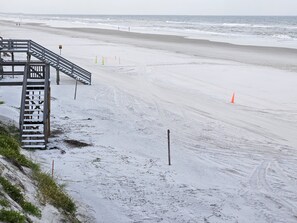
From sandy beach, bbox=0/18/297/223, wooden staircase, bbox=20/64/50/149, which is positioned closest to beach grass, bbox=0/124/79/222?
sandy beach, bbox=0/18/297/223

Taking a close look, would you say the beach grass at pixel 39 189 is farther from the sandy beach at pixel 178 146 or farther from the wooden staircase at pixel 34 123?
the wooden staircase at pixel 34 123

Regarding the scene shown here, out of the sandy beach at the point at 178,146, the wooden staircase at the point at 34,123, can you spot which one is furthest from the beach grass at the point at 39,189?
the wooden staircase at the point at 34,123

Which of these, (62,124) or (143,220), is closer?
(143,220)

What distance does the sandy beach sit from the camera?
40.5 feet

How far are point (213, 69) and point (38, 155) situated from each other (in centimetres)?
2703

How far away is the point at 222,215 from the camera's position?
38.8 ft

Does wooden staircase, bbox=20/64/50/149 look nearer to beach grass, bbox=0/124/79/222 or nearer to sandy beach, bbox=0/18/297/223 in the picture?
sandy beach, bbox=0/18/297/223

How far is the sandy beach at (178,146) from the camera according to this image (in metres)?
12.3

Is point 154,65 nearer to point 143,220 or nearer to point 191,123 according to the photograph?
point 191,123

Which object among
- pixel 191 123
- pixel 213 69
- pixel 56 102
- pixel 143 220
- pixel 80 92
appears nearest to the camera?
pixel 143 220

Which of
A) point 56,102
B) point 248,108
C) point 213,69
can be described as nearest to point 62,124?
point 56,102

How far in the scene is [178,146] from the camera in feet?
58.2

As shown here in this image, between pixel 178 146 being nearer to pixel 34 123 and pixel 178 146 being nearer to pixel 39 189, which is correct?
pixel 34 123

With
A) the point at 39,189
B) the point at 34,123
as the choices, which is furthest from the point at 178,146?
the point at 39,189
